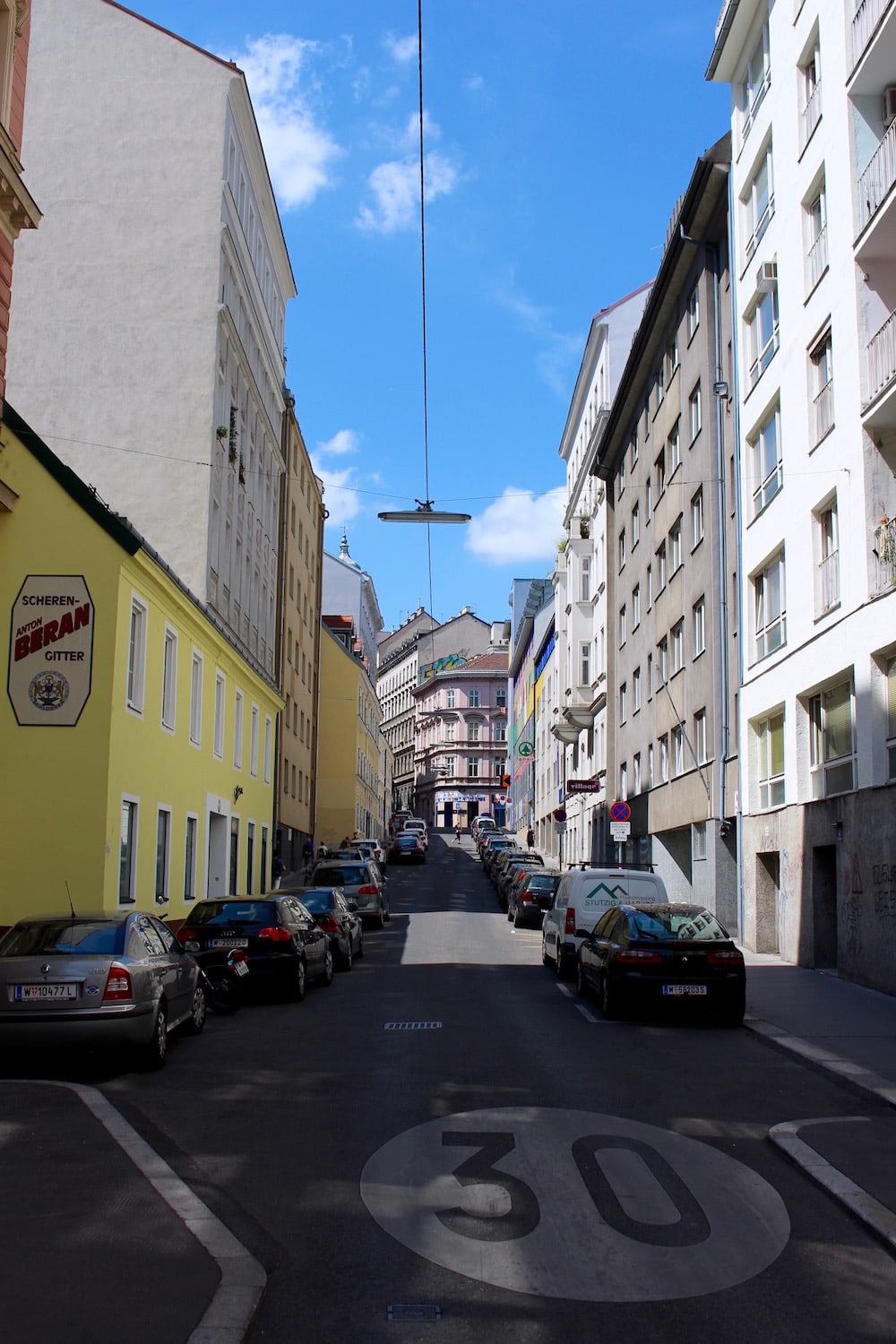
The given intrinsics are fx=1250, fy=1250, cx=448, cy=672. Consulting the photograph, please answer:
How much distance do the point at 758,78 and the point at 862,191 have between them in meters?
8.45

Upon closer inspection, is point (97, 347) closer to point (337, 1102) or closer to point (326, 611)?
point (337, 1102)

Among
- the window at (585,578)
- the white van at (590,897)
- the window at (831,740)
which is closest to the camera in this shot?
the white van at (590,897)

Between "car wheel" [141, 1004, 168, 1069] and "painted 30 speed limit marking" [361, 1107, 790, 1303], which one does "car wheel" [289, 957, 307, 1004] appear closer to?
"car wheel" [141, 1004, 168, 1069]

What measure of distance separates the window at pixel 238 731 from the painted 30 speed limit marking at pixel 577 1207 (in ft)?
73.9

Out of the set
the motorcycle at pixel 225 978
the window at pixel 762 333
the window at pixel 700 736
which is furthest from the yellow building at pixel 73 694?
the window at pixel 700 736

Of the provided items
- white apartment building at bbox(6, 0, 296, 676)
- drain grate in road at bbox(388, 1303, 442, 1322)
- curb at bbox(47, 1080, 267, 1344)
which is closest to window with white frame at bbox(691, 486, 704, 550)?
white apartment building at bbox(6, 0, 296, 676)

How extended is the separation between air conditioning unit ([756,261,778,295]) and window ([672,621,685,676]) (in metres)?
9.65

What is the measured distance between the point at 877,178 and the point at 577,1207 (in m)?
16.8

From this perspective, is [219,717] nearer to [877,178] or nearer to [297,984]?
[297,984]

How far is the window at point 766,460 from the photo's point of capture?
77.8ft

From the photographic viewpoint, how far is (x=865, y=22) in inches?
740

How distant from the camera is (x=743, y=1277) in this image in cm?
554

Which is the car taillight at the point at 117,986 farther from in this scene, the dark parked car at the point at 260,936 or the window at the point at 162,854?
the window at the point at 162,854

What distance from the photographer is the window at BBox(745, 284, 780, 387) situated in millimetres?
24250
